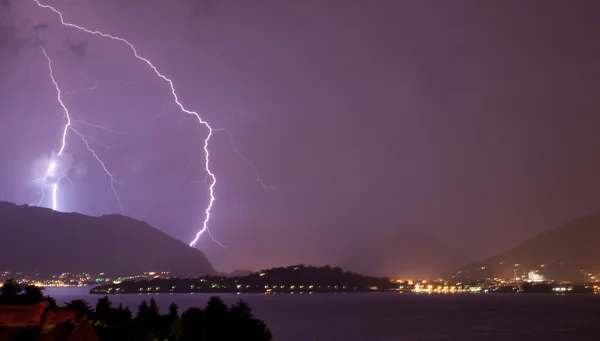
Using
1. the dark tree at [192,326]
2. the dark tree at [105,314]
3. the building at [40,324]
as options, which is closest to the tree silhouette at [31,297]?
the dark tree at [105,314]

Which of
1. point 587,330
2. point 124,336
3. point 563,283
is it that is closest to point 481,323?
point 587,330

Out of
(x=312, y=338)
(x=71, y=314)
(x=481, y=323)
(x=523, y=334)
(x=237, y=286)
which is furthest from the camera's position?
(x=237, y=286)

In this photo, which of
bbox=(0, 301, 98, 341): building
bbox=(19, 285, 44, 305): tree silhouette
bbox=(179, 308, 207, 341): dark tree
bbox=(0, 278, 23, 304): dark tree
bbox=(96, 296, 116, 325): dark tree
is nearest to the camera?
bbox=(0, 301, 98, 341): building

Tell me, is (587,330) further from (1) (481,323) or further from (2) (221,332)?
(2) (221,332)

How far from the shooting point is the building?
19906 millimetres

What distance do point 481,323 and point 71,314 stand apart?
5257cm

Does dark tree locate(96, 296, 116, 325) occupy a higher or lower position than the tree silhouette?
lower

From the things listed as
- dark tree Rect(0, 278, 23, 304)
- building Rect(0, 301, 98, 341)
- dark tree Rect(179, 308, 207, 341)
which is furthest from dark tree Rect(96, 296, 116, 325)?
building Rect(0, 301, 98, 341)

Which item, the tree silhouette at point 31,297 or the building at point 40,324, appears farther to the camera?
the tree silhouette at point 31,297

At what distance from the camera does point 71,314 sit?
24.9 metres

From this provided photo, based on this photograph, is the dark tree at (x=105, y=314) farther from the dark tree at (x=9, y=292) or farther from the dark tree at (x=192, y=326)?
the dark tree at (x=192, y=326)

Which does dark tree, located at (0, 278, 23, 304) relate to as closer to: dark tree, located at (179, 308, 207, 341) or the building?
the building

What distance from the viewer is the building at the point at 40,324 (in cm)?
1991

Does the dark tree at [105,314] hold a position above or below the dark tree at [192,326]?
above
